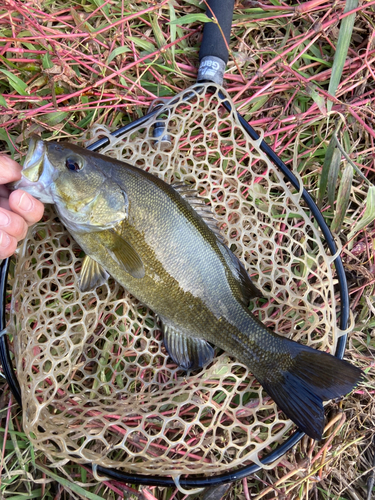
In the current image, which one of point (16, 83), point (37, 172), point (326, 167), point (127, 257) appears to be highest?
point (326, 167)

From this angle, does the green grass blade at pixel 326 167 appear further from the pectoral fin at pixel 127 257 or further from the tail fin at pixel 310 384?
the pectoral fin at pixel 127 257

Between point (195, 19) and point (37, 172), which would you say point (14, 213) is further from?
point (195, 19)

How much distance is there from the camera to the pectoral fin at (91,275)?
235cm

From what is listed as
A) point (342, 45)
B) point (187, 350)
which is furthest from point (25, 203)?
point (342, 45)

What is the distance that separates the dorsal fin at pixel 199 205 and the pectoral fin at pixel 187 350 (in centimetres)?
66

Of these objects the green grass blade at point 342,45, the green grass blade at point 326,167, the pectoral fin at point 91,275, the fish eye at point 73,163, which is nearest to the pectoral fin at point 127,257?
the pectoral fin at point 91,275

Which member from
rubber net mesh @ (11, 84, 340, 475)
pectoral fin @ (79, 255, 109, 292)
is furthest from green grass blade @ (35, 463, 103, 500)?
pectoral fin @ (79, 255, 109, 292)

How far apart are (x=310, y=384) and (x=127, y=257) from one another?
1.26 meters

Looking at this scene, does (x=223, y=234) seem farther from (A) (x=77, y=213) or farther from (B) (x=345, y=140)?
(B) (x=345, y=140)

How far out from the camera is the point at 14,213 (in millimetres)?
2107

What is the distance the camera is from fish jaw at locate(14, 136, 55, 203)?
6.83 ft

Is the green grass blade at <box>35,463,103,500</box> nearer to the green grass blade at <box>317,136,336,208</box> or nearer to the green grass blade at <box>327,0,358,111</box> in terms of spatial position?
the green grass blade at <box>317,136,336,208</box>

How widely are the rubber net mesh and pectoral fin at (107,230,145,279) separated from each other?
0.31 metres

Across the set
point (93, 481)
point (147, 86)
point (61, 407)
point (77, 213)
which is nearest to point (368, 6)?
point (147, 86)
